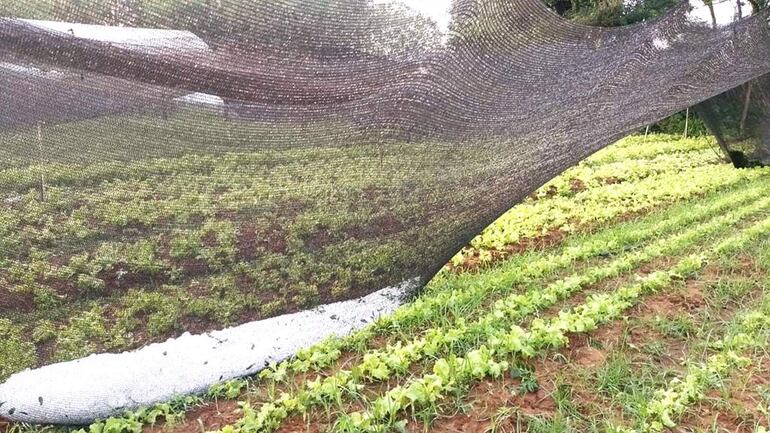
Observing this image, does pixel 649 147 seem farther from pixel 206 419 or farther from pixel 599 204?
pixel 206 419

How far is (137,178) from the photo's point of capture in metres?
2.19

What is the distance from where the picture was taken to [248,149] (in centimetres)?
236

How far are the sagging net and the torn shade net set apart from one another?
357 cm

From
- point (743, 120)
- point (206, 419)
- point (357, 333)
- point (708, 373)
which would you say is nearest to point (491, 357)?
point (357, 333)

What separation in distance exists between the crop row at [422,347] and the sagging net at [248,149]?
38cm

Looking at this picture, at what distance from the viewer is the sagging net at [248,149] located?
2002 mm

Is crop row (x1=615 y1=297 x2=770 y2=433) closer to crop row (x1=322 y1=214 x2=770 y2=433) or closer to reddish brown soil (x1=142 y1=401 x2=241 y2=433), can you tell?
crop row (x1=322 y1=214 x2=770 y2=433)

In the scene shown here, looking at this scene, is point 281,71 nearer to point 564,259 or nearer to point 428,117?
point 428,117

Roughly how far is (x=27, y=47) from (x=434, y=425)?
1747 mm

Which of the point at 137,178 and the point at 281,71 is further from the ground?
the point at 281,71

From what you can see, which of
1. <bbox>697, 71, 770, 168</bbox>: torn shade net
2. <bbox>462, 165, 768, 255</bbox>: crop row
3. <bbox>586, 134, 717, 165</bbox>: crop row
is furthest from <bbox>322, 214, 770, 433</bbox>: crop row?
<bbox>586, 134, 717, 165</bbox>: crop row

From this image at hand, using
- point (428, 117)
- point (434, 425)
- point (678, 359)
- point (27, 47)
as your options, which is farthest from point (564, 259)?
point (27, 47)

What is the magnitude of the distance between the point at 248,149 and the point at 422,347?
1.08 metres

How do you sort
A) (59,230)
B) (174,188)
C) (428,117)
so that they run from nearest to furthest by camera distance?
(59,230)
(174,188)
(428,117)
